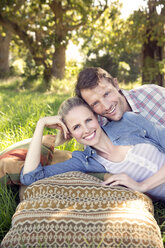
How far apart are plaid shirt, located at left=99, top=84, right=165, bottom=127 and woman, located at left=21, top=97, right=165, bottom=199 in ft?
2.00

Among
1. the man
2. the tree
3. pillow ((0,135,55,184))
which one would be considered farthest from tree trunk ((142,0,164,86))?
pillow ((0,135,55,184))

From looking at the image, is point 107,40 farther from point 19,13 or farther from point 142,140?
point 142,140

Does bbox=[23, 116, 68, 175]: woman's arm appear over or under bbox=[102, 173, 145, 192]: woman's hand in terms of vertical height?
over

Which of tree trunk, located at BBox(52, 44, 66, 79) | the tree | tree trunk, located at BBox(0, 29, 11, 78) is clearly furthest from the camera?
tree trunk, located at BBox(0, 29, 11, 78)

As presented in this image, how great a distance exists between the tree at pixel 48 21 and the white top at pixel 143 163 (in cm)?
935

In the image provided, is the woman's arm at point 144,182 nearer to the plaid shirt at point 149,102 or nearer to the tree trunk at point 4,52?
the plaid shirt at point 149,102

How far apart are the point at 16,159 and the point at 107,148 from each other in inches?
34.7

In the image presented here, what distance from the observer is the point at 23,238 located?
163 centimetres

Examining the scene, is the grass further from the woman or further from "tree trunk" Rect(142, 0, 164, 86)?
"tree trunk" Rect(142, 0, 164, 86)

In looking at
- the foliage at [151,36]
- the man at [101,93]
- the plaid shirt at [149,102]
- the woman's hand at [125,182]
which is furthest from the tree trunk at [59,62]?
the woman's hand at [125,182]

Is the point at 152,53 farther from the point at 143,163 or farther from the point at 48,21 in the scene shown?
the point at 143,163

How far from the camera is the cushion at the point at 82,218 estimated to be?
5.09 ft

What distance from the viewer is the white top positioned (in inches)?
89.4

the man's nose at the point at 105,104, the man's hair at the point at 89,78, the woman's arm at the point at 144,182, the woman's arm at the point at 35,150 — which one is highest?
the man's hair at the point at 89,78
